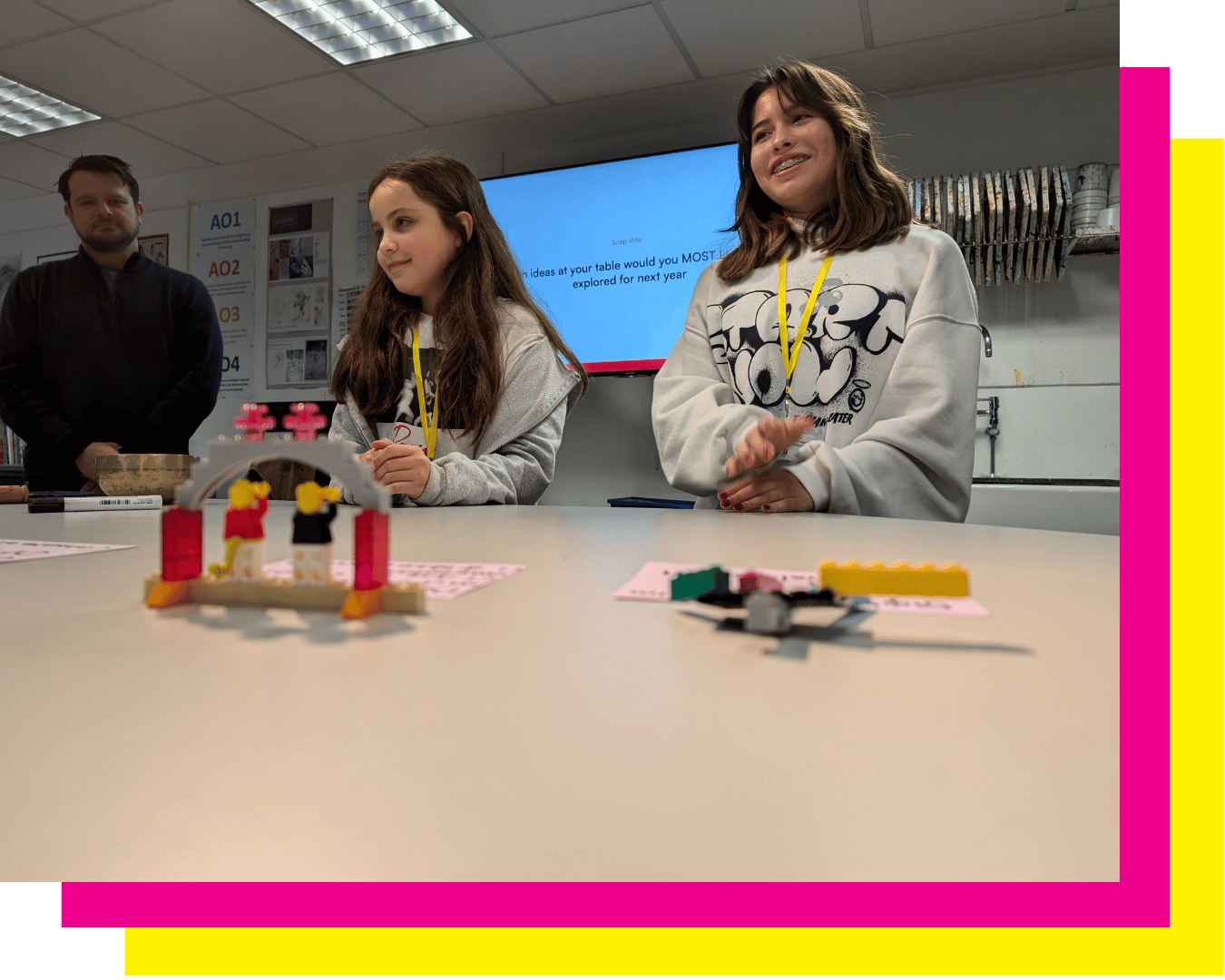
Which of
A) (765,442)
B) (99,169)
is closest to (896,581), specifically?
(765,442)

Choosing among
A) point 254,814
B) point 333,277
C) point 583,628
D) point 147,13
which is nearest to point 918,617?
point 583,628

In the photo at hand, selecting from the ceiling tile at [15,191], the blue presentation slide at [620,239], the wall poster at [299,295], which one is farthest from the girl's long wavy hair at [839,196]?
the ceiling tile at [15,191]

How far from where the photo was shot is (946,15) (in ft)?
6.58

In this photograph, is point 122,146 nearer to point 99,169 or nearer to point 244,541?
point 99,169

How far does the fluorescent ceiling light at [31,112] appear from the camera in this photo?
8.58 feet

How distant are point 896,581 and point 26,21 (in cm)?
295

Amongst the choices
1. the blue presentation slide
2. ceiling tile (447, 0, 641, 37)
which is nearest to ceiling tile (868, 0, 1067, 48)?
the blue presentation slide

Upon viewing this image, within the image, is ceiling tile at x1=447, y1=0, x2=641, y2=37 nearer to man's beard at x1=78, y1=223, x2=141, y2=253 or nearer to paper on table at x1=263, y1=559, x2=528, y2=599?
man's beard at x1=78, y1=223, x2=141, y2=253

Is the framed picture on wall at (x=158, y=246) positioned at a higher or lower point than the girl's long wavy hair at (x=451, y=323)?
higher

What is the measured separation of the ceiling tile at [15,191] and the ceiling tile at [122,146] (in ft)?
1.99

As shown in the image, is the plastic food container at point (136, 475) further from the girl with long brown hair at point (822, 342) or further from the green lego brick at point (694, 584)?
the green lego brick at point (694, 584)

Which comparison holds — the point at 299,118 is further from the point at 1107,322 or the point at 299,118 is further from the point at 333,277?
the point at 1107,322

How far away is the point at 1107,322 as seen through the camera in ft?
7.32

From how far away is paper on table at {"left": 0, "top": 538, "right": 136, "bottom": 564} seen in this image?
1.73 feet
